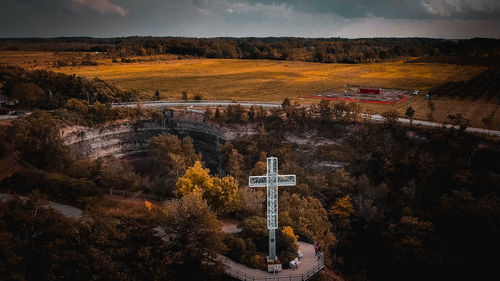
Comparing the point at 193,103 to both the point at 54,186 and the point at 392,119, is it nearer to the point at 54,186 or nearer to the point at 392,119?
the point at 392,119

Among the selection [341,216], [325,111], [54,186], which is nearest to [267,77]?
[325,111]

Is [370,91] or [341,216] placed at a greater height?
[370,91]

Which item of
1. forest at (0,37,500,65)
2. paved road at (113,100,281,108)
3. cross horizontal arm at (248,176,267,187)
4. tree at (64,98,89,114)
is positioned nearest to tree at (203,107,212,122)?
paved road at (113,100,281,108)

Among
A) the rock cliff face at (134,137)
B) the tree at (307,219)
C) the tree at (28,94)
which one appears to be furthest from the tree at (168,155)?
the tree at (28,94)

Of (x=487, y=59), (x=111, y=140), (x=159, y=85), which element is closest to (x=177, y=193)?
(x=111, y=140)

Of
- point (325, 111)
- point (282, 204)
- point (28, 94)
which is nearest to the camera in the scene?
point (282, 204)

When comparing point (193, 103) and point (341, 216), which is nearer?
point (341, 216)
